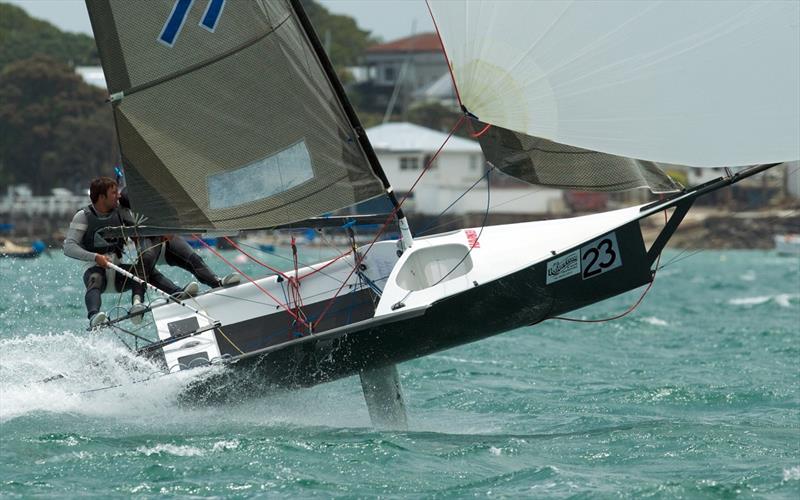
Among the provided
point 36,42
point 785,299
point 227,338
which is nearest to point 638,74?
point 227,338

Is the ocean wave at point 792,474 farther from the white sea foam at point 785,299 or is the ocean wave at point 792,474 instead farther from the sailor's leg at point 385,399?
the white sea foam at point 785,299

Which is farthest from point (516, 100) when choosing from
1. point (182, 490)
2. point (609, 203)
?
point (609, 203)

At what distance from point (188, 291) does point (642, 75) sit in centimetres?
344

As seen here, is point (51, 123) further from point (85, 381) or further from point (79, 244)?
point (85, 381)

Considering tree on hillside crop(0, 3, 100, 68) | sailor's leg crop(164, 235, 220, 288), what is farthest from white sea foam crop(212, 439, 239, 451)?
tree on hillside crop(0, 3, 100, 68)

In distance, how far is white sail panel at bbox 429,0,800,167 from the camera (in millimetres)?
7660

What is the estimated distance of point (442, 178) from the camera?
55.8 metres

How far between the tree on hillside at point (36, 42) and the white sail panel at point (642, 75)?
5511 cm

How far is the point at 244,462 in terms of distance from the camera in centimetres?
748

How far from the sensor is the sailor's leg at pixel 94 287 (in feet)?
29.2

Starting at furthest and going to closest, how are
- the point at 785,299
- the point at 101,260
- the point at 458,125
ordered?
the point at 785,299
the point at 101,260
the point at 458,125

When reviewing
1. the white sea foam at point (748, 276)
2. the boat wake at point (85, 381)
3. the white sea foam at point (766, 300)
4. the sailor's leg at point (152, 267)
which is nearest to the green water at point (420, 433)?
the boat wake at point (85, 381)

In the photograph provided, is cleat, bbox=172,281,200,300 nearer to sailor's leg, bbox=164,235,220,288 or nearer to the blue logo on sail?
sailor's leg, bbox=164,235,220,288

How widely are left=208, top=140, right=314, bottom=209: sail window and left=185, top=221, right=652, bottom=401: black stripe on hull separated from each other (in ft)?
3.64
